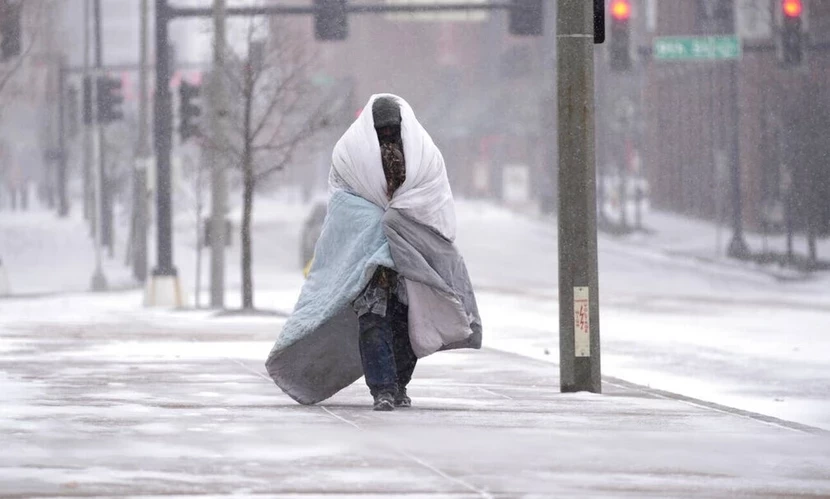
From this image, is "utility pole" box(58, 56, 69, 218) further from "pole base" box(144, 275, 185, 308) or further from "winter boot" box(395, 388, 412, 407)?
"winter boot" box(395, 388, 412, 407)

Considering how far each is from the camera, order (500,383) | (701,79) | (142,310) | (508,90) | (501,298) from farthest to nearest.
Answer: (508,90) < (701,79) < (501,298) < (142,310) < (500,383)

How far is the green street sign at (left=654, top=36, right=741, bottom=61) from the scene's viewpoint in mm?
35250

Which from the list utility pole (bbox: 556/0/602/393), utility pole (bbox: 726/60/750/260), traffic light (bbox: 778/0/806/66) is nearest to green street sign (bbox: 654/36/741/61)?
traffic light (bbox: 778/0/806/66)

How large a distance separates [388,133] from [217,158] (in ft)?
60.6

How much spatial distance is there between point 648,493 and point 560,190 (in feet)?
14.4

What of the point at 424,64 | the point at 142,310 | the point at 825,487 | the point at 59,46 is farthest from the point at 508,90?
the point at 825,487

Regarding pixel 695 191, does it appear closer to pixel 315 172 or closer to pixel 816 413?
pixel 315 172

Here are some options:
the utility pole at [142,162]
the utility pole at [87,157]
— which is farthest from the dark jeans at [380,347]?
the utility pole at [87,157]

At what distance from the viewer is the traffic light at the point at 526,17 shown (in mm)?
28469

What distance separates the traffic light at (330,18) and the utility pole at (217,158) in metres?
1.57

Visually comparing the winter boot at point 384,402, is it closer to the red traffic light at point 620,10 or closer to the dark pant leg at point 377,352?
the dark pant leg at point 377,352

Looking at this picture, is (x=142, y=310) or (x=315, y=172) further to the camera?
(x=315, y=172)

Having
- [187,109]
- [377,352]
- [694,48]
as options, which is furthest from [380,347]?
[694,48]

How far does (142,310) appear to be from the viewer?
2870 centimetres
